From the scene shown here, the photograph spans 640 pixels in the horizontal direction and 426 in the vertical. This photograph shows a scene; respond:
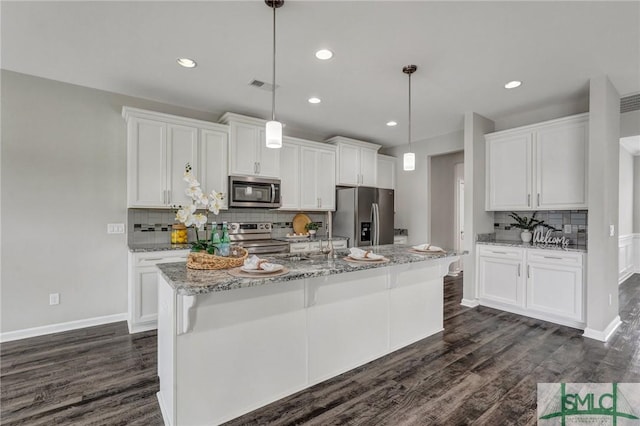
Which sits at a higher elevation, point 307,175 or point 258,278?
point 307,175

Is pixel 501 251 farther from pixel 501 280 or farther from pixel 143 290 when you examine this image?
pixel 143 290

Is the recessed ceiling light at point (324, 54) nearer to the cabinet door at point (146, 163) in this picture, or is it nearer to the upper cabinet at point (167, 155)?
the upper cabinet at point (167, 155)

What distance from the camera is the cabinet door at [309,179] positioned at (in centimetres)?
474

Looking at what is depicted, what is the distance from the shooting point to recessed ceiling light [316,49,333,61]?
265cm

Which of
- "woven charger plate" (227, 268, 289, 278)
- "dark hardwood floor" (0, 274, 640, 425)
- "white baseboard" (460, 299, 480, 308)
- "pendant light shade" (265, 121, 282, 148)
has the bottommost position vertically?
"dark hardwood floor" (0, 274, 640, 425)

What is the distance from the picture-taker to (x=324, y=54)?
2.69m

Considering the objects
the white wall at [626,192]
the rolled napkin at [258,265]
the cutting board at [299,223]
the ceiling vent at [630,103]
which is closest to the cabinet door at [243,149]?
the cutting board at [299,223]

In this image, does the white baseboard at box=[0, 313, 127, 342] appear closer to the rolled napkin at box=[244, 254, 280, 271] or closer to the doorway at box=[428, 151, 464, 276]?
the rolled napkin at box=[244, 254, 280, 271]

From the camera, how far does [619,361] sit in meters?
2.63

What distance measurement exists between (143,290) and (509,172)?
15.7 ft

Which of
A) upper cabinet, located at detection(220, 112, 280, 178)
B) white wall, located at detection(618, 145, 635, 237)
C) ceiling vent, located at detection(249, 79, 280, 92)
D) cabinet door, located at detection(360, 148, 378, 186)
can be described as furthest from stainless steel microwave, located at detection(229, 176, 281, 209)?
white wall, located at detection(618, 145, 635, 237)

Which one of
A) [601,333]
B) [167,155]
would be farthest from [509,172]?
[167,155]

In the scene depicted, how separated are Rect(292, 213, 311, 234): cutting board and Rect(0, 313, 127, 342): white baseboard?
2603 millimetres

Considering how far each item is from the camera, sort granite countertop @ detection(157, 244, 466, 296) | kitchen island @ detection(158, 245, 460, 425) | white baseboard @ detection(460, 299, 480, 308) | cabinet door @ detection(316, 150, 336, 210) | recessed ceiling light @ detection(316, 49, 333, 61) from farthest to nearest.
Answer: cabinet door @ detection(316, 150, 336, 210)
white baseboard @ detection(460, 299, 480, 308)
recessed ceiling light @ detection(316, 49, 333, 61)
kitchen island @ detection(158, 245, 460, 425)
granite countertop @ detection(157, 244, 466, 296)
